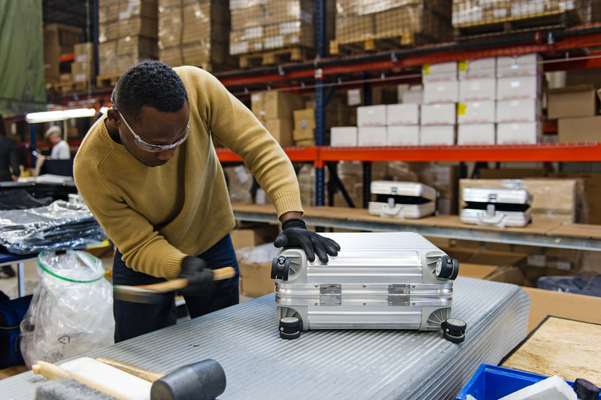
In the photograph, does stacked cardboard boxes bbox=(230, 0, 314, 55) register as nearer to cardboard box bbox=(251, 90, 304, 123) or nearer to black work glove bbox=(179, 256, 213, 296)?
cardboard box bbox=(251, 90, 304, 123)

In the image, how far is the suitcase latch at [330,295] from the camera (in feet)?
4.31

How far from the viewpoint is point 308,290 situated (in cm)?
132

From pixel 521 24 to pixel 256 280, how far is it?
9.57 ft

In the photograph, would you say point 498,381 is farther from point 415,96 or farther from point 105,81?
point 105,81

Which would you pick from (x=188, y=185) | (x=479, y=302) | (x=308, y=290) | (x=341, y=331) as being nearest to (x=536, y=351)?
(x=479, y=302)

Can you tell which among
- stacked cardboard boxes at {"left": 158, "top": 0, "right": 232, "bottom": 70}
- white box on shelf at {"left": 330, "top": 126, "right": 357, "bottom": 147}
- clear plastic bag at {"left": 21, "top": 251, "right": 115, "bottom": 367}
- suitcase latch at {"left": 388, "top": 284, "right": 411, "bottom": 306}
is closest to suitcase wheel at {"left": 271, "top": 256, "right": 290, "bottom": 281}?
suitcase latch at {"left": 388, "top": 284, "right": 411, "bottom": 306}

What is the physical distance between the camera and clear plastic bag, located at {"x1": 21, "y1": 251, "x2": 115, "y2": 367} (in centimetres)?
267

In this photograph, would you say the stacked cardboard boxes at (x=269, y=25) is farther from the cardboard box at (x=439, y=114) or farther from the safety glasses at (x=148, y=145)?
the safety glasses at (x=148, y=145)

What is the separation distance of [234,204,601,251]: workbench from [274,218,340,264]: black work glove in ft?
7.75

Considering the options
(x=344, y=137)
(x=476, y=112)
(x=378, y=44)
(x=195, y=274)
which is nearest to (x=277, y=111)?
(x=344, y=137)

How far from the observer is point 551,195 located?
3744 millimetres

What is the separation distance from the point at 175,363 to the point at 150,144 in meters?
0.53

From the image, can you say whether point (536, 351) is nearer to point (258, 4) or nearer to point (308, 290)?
point (308, 290)

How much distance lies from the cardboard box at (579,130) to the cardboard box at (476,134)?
0.53 m
